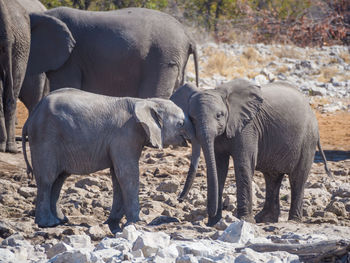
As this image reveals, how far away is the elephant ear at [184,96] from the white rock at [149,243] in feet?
6.14

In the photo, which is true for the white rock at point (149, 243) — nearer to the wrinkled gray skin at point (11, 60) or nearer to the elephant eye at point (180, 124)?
the elephant eye at point (180, 124)

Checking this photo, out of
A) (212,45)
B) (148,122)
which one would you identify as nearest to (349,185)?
(148,122)

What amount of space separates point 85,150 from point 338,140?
715 cm

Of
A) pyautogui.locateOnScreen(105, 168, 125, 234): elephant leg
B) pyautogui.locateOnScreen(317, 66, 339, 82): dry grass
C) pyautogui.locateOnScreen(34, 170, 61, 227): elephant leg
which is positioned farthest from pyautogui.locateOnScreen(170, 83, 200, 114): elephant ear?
pyautogui.locateOnScreen(317, 66, 339, 82): dry grass

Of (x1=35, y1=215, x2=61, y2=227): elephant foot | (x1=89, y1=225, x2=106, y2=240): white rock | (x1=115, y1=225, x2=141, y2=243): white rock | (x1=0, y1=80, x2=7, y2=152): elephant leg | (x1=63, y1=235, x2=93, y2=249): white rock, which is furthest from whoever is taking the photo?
(x1=0, y1=80, x2=7, y2=152): elephant leg

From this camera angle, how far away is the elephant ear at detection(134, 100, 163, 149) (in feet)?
22.3

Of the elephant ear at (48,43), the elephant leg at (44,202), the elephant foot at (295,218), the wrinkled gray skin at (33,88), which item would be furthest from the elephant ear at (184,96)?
the wrinkled gray skin at (33,88)

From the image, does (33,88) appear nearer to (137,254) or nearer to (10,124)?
(10,124)

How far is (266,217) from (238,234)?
205cm

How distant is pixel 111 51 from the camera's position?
1090 cm

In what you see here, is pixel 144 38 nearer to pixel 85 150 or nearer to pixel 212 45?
pixel 85 150

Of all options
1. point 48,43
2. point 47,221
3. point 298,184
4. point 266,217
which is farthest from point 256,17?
point 47,221

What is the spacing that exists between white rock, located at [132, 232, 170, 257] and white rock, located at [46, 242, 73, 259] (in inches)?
16.9

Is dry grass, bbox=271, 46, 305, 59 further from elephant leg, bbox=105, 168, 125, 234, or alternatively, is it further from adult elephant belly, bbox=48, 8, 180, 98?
elephant leg, bbox=105, 168, 125, 234
